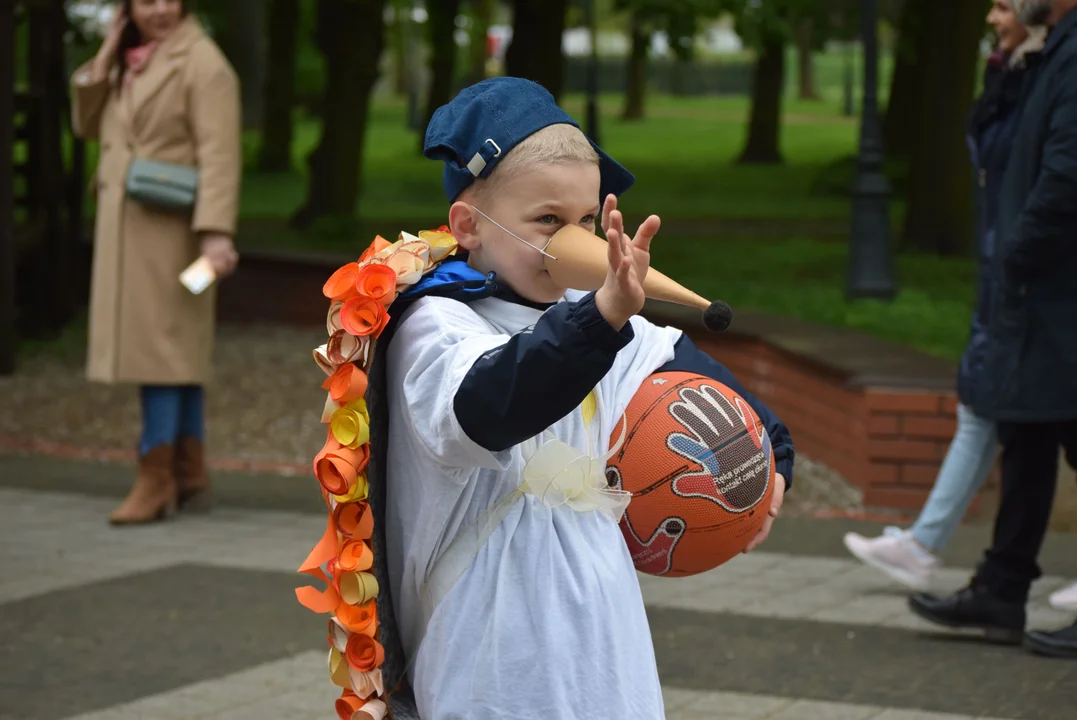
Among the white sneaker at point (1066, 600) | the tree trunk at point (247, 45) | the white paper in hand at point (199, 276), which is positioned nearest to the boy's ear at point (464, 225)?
the white sneaker at point (1066, 600)

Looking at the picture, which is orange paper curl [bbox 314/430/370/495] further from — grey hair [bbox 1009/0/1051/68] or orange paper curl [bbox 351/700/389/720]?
grey hair [bbox 1009/0/1051/68]

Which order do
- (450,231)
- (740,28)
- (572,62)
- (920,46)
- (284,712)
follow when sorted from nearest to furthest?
1. (450,231)
2. (284,712)
3. (740,28)
4. (920,46)
5. (572,62)

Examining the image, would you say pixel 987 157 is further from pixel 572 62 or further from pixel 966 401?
pixel 572 62

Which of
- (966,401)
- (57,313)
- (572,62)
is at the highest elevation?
(966,401)

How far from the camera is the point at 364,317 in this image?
2.88 m

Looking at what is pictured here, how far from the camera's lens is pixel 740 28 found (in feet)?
55.2

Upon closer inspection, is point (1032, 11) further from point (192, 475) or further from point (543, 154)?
point (192, 475)

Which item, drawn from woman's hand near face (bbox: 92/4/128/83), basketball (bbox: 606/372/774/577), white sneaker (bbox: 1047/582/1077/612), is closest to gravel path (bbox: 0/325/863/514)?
white sneaker (bbox: 1047/582/1077/612)

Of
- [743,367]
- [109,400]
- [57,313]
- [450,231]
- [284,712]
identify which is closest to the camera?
[450,231]

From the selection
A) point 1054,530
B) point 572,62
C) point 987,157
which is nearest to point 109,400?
point 1054,530

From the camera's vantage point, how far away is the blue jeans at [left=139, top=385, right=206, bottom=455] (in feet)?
25.4

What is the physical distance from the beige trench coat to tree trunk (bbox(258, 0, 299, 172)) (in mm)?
18727

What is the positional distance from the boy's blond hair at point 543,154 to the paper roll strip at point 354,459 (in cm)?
19

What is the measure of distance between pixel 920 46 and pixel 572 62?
63090 millimetres
